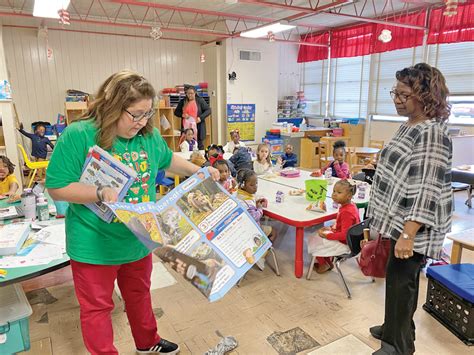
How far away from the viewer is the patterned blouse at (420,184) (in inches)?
61.3

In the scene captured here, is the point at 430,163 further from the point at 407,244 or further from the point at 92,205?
the point at 92,205

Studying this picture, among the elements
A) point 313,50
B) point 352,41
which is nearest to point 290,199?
point 352,41

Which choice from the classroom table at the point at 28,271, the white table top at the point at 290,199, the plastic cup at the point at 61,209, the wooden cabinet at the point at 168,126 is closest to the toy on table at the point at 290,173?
the white table top at the point at 290,199

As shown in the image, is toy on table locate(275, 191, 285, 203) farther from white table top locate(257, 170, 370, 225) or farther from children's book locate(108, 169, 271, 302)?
children's book locate(108, 169, 271, 302)

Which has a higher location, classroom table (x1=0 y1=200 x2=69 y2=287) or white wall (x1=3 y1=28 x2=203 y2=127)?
white wall (x1=3 y1=28 x2=203 y2=127)

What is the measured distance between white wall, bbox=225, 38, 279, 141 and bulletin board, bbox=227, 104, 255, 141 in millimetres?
110

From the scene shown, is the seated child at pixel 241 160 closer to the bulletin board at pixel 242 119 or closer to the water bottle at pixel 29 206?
the water bottle at pixel 29 206

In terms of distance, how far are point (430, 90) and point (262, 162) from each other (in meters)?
2.84

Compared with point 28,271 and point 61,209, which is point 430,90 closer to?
point 28,271

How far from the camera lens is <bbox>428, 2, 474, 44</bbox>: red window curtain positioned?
6129mm

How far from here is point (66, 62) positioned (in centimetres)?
765

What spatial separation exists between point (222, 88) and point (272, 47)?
1.69m

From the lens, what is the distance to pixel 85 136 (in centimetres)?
135

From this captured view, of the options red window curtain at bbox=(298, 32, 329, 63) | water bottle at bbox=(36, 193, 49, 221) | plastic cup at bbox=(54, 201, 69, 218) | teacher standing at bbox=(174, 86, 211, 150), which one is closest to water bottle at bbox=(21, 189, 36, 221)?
water bottle at bbox=(36, 193, 49, 221)
